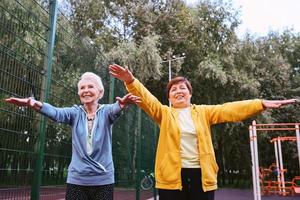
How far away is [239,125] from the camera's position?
2062 centimetres

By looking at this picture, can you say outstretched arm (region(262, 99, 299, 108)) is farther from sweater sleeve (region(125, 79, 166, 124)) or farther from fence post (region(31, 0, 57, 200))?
fence post (region(31, 0, 57, 200))

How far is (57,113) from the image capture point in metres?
2.67

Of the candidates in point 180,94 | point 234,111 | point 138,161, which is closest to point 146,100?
point 180,94

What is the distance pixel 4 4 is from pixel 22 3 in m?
0.41

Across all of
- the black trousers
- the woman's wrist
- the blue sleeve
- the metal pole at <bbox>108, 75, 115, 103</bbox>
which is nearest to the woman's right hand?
the blue sleeve

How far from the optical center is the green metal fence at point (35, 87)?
293cm

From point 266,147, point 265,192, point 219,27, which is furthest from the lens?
point 266,147

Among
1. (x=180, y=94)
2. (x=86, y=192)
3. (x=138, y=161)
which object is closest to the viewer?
(x=86, y=192)

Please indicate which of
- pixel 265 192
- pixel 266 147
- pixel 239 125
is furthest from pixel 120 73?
pixel 266 147

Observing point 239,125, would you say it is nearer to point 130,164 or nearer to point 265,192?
point 265,192

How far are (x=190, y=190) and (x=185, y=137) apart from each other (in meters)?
0.41

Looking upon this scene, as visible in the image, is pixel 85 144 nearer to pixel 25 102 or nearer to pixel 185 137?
pixel 25 102

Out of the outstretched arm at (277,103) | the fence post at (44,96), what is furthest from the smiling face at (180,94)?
the fence post at (44,96)

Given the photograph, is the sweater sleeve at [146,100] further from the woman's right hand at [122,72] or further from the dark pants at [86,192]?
the dark pants at [86,192]
